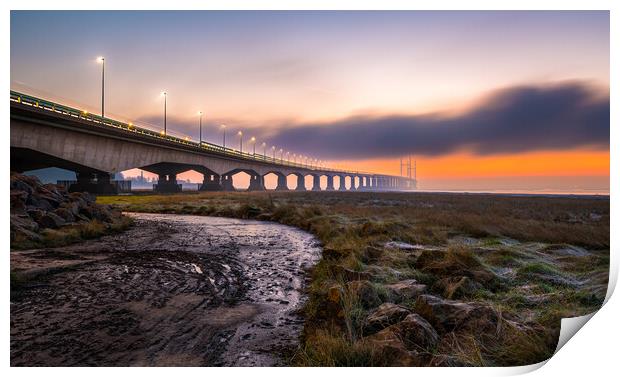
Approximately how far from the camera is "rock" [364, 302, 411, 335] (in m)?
4.30

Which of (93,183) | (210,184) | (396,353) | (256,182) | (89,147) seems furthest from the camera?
(256,182)

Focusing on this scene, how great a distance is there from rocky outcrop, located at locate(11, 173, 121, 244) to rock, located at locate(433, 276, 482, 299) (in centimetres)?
1130

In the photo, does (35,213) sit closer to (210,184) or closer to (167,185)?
(167,185)

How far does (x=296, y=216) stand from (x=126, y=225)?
860cm

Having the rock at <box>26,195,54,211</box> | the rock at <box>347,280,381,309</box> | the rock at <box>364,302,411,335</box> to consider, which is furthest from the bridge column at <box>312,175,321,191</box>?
the rock at <box>364,302,411,335</box>

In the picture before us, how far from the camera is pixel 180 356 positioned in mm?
3961

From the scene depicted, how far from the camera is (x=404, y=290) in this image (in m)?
5.72

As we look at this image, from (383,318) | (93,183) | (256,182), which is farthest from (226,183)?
(383,318)

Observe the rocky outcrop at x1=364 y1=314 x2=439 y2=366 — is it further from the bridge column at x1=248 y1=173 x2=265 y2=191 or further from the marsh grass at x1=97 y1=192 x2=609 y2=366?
the bridge column at x1=248 y1=173 x2=265 y2=191

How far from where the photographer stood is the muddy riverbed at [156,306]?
4094 millimetres

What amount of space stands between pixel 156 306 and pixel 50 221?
370 inches
